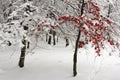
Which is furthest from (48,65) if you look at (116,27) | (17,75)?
(116,27)

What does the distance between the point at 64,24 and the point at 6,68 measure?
4.54 metres

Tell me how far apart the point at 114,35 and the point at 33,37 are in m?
4.36

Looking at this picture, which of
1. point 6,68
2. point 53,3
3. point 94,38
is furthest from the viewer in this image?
point 6,68

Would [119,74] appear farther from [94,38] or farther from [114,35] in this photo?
[94,38]

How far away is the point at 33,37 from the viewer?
1208 cm

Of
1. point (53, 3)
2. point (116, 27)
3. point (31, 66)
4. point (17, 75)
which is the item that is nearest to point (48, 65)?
point (31, 66)

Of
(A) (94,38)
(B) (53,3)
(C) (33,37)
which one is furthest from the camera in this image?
(B) (53,3)

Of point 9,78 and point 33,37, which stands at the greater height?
point 33,37

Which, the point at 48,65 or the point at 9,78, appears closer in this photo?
the point at 9,78

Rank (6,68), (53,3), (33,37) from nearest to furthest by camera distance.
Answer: (33,37) → (53,3) → (6,68)

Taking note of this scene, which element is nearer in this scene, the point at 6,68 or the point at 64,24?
the point at 64,24

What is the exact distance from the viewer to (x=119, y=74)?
12273mm

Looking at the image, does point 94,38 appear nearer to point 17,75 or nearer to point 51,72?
point 51,72

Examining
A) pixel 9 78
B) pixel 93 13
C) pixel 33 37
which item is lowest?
pixel 9 78
